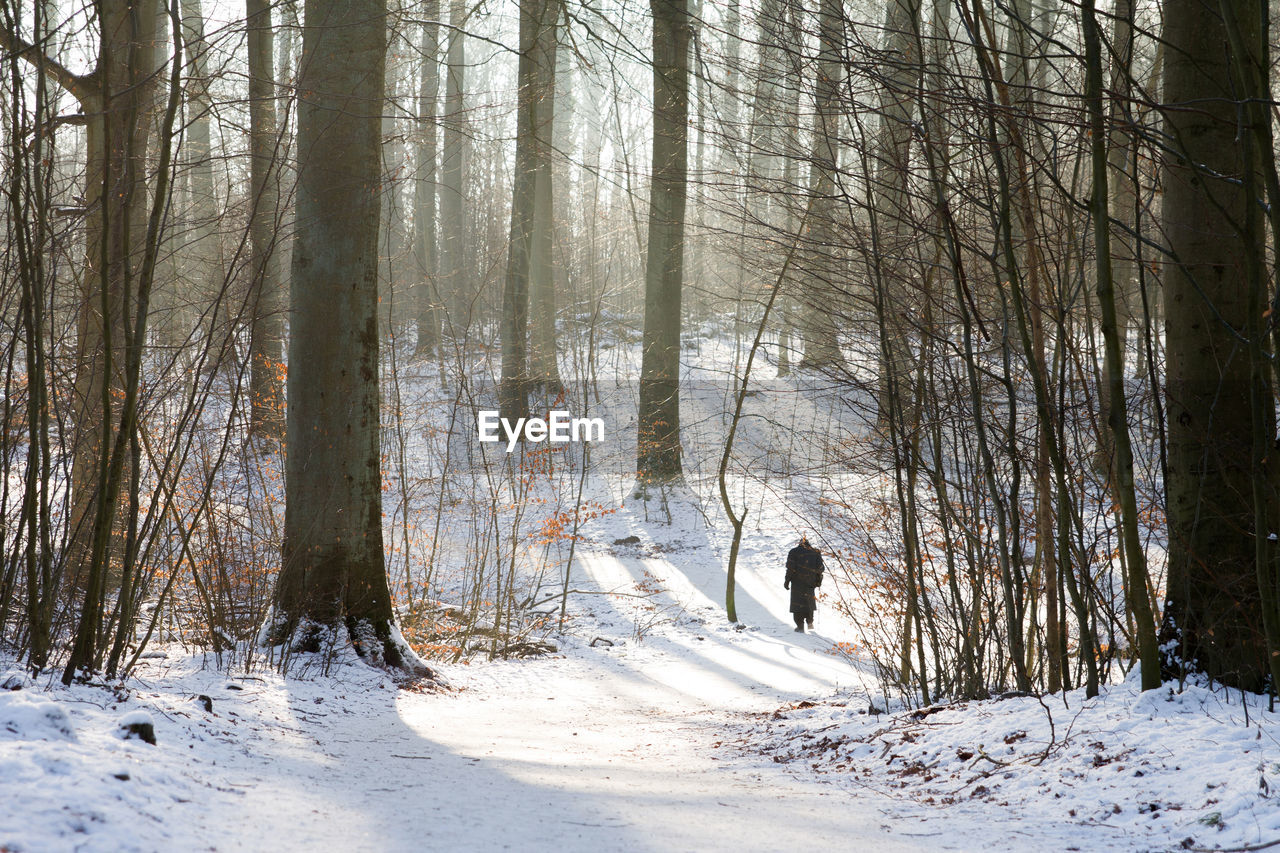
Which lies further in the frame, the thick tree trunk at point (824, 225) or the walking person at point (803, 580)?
the walking person at point (803, 580)

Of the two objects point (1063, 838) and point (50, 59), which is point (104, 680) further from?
point (1063, 838)

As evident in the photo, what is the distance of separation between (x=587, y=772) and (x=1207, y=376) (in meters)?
3.05

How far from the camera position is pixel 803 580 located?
33.7 feet

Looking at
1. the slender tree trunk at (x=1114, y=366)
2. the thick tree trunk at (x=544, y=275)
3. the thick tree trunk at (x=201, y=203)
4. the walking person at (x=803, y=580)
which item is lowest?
the walking person at (x=803, y=580)

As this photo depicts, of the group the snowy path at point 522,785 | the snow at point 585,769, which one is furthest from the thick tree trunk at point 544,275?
the snow at point 585,769

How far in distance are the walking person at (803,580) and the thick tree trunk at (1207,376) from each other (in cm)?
662

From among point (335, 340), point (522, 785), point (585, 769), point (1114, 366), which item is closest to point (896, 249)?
point (1114, 366)

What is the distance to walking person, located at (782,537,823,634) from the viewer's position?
33.6 feet

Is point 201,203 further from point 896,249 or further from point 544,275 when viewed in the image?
point 544,275

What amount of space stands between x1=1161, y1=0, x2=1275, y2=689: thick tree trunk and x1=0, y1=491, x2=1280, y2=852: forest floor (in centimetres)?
37

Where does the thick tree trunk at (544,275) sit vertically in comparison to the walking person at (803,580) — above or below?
above

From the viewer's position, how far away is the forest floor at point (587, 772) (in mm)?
2305

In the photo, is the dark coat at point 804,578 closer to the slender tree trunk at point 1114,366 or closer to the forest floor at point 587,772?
the forest floor at point 587,772

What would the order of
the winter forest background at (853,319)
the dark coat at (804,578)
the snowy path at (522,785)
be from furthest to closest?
the dark coat at (804,578)
the winter forest background at (853,319)
the snowy path at (522,785)
